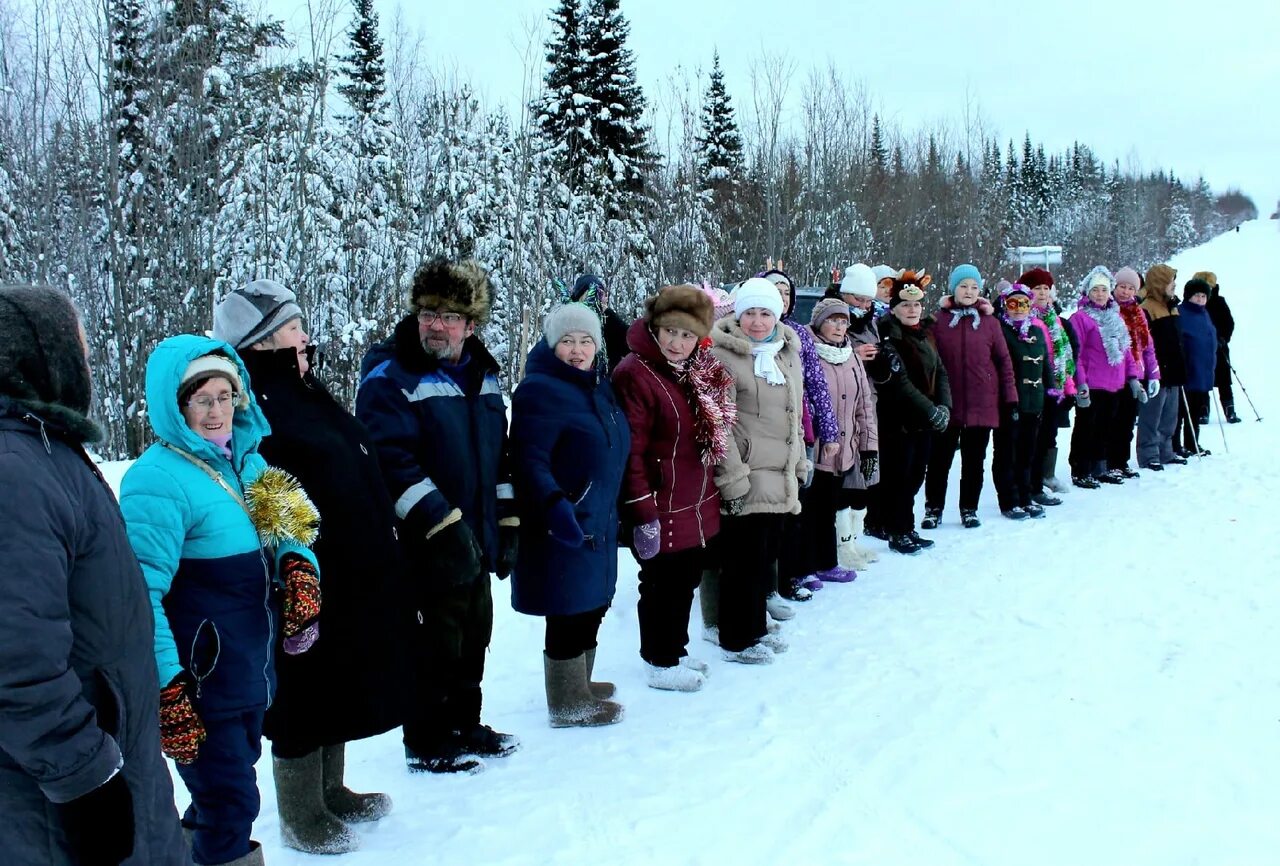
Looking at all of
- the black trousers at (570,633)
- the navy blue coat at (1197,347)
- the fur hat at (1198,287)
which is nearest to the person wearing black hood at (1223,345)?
the fur hat at (1198,287)

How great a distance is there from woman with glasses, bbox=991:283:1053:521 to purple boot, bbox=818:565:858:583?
8.37 feet

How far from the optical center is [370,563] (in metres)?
2.89

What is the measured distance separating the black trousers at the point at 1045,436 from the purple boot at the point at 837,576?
312 cm

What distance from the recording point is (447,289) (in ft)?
11.0

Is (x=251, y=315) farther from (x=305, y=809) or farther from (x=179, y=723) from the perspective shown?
(x=305, y=809)

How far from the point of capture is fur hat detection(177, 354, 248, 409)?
2383 millimetres

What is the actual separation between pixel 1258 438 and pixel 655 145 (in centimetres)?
1243

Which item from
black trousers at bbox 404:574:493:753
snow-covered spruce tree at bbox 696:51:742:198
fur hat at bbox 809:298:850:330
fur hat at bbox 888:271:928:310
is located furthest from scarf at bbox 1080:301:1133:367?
snow-covered spruce tree at bbox 696:51:742:198

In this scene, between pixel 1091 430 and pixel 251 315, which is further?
pixel 1091 430

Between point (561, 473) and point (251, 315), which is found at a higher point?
point (251, 315)

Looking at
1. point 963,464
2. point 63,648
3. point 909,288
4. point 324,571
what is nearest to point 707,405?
point 324,571

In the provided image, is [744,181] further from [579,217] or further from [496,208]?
[496,208]

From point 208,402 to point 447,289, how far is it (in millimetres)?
1148

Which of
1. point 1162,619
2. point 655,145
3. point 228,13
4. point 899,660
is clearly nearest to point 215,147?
point 228,13
